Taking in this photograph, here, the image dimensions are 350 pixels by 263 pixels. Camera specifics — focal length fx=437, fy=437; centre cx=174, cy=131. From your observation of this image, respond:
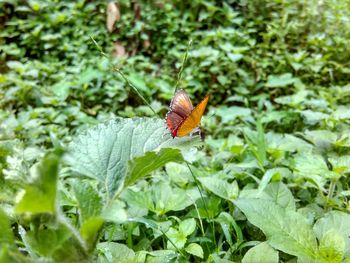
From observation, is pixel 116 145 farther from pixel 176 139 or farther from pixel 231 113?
pixel 231 113

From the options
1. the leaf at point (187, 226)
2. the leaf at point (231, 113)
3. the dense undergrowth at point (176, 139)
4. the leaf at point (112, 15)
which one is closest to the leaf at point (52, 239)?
the dense undergrowth at point (176, 139)

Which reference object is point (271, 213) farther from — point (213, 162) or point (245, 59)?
point (245, 59)

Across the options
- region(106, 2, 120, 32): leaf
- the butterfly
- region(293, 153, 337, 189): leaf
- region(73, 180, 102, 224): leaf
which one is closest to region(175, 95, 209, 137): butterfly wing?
the butterfly

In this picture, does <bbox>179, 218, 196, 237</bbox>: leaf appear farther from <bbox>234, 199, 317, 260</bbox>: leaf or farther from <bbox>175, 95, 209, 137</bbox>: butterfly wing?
<bbox>175, 95, 209, 137</bbox>: butterfly wing

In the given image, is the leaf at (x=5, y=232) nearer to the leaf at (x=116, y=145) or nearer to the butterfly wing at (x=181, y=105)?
the leaf at (x=116, y=145)

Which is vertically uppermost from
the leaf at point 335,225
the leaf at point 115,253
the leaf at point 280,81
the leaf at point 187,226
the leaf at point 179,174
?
the leaf at point 335,225
